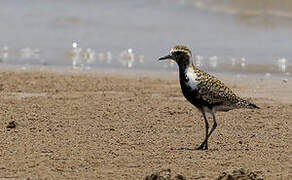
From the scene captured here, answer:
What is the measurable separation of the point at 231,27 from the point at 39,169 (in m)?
15.8

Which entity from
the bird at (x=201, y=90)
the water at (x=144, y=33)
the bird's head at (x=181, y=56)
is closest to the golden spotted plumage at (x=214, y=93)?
the bird at (x=201, y=90)

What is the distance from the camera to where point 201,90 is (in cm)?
869

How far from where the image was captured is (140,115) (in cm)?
1115

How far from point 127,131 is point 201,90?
1.67m

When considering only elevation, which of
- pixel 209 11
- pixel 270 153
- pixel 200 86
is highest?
pixel 209 11

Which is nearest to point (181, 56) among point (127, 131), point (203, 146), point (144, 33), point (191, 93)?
point (191, 93)

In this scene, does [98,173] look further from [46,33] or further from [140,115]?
[46,33]

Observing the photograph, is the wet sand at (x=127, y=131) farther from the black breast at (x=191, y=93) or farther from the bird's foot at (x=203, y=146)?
the black breast at (x=191, y=93)

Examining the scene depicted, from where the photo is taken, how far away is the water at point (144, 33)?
60.3ft

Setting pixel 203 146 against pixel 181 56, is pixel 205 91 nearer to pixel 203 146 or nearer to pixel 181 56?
pixel 181 56

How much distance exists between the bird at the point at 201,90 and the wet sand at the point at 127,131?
0.49m

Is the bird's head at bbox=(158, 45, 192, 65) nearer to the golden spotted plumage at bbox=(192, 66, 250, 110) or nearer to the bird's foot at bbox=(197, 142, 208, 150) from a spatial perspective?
the golden spotted plumage at bbox=(192, 66, 250, 110)

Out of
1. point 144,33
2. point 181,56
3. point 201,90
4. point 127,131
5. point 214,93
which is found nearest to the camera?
point 201,90

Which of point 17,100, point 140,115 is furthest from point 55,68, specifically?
Result: point 140,115
